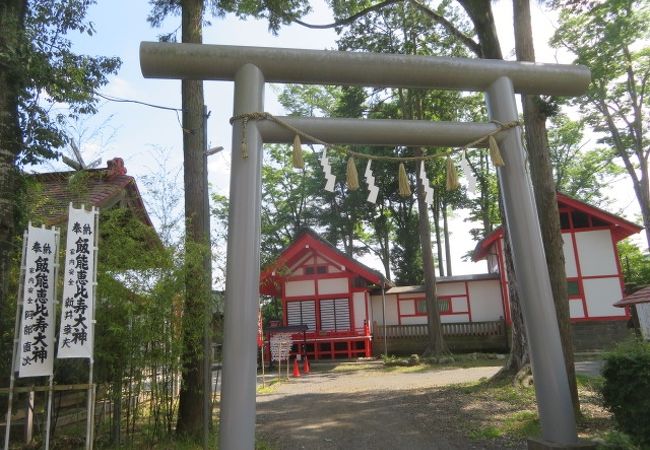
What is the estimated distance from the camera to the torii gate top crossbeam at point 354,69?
4.08 metres

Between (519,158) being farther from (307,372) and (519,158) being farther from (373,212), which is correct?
(373,212)

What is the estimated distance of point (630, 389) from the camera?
11.8 ft

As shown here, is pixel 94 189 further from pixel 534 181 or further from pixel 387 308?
pixel 387 308

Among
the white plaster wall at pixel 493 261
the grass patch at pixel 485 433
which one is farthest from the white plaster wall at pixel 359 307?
the grass patch at pixel 485 433

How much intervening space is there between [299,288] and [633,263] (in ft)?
59.5

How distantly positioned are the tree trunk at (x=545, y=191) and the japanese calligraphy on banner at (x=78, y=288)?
504 centimetres

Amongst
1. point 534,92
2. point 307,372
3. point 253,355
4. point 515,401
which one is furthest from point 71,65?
point 307,372

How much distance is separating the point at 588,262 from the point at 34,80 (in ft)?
56.7

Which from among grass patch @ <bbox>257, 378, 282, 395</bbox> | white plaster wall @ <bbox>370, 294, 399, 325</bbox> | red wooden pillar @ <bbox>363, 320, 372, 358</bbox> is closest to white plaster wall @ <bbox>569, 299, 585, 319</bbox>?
white plaster wall @ <bbox>370, 294, 399, 325</bbox>

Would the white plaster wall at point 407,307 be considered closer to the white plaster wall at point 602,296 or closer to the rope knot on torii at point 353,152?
the white plaster wall at point 602,296

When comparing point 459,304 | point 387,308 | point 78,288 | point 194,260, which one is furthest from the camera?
point 387,308

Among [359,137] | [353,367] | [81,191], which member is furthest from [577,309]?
[81,191]

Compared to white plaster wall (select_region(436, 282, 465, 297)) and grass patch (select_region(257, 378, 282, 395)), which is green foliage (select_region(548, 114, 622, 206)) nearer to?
white plaster wall (select_region(436, 282, 465, 297))

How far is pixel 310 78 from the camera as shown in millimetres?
4340
